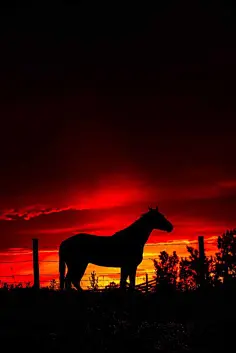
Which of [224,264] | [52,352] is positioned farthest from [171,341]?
[224,264]

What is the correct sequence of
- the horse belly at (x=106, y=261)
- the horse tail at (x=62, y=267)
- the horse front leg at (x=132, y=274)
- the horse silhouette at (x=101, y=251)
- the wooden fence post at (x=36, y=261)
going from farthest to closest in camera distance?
1. the wooden fence post at (x=36, y=261)
2. the horse tail at (x=62, y=267)
3. the horse belly at (x=106, y=261)
4. the horse silhouette at (x=101, y=251)
5. the horse front leg at (x=132, y=274)

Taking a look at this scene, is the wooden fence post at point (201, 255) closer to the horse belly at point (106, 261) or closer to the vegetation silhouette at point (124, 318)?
the vegetation silhouette at point (124, 318)

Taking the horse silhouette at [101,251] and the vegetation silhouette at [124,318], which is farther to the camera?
the horse silhouette at [101,251]

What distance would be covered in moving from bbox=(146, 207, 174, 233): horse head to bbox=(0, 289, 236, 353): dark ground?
198 inches

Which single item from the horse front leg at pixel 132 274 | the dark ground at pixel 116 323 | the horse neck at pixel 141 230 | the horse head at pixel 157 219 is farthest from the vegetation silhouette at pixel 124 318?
the horse head at pixel 157 219

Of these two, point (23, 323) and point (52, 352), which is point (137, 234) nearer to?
point (23, 323)

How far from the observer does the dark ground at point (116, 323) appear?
911cm

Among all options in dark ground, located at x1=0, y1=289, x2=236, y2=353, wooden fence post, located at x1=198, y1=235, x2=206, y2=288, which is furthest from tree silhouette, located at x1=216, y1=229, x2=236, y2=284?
dark ground, located at x1=0, y1=289, x2=236, y2=353

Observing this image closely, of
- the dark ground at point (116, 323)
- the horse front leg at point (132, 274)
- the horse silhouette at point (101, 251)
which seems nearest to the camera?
the dark ground at point (116, 323)

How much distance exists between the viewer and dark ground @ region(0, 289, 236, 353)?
9.11 metres

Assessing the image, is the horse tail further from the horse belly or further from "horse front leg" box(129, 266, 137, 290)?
"horse front leg" box(129, 266, 137, 290)

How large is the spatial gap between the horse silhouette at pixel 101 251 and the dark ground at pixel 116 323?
3922 millimetres

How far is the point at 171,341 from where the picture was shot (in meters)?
9.34

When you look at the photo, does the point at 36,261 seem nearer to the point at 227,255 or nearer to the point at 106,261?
the point at 106,261
